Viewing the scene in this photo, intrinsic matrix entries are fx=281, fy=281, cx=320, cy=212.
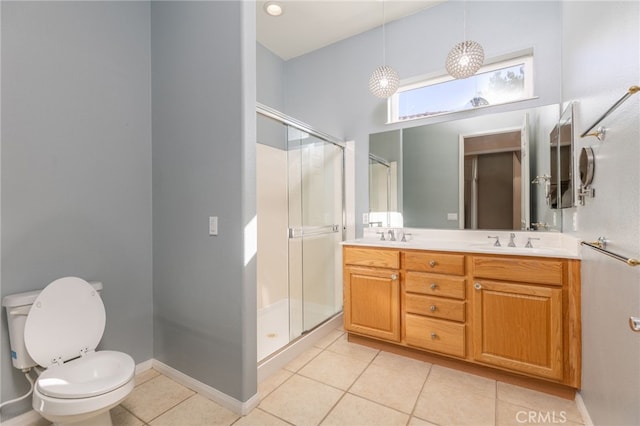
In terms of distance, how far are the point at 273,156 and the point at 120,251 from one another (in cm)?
165

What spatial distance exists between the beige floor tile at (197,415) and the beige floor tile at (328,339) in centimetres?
96

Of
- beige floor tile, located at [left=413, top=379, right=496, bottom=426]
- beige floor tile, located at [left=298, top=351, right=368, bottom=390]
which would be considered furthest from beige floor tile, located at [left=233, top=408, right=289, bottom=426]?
beige floor tile, located at [left=413, top=379, right=496, bottom=426]

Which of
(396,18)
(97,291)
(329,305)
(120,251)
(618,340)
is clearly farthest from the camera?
(329,305)

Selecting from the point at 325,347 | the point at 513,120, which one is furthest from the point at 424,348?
the point at 513,120

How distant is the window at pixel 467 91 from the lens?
229cm

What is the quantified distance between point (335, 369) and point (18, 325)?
1.84 metres

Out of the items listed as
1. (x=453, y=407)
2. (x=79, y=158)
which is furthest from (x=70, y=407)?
(x=453, y=407)

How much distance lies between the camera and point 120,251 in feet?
6.29

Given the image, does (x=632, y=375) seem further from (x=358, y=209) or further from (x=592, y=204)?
(x=358, y=209)

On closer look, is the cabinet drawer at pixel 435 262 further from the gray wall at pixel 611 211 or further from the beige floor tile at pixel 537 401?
the beige floor tile at pixel 537 401

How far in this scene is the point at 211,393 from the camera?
1.72m

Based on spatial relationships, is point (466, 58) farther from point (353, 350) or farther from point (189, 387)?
point (189, 387)

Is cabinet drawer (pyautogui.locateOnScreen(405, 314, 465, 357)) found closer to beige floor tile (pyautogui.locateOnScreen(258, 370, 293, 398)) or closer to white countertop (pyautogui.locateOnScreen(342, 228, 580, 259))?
white countertop (pyautogui.locateOnScreen(342, 228, 580, 259))

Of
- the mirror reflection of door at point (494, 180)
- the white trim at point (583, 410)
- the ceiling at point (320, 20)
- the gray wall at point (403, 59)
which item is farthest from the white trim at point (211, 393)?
the ceiling at point (320, 20)
